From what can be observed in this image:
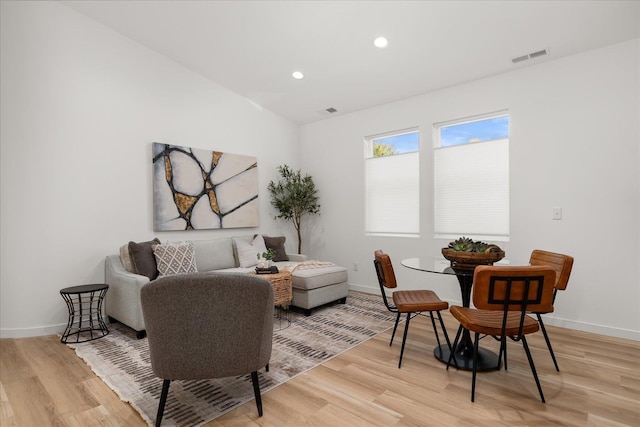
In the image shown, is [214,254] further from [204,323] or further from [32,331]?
[204,323]

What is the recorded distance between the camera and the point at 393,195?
491 centimetres

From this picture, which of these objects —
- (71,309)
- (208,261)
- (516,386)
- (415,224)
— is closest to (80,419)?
(71,309)

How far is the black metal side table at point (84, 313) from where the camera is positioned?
10.8 ft

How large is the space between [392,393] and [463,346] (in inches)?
34.8

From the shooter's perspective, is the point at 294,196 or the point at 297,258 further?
the point at 294,196

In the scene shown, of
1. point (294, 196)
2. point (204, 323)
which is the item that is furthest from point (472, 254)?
point (294, 196)

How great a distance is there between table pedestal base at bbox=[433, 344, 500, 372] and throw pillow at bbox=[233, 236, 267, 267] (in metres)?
2.62

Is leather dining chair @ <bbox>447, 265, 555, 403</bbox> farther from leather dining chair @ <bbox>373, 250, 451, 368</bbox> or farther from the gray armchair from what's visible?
the gray armchair

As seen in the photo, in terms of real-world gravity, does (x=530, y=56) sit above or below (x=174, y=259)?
above

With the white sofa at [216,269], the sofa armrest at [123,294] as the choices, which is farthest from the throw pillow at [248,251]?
the sofa armrest at [123,294]

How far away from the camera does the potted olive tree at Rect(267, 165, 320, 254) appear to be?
17.9 ft

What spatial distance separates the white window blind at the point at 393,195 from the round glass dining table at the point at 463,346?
1.90 meters

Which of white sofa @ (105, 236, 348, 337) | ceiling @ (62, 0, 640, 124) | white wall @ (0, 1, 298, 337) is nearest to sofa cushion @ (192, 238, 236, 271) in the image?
white sofa @ (105, 236, 348, 337)

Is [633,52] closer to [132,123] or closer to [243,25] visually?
[243,25]
